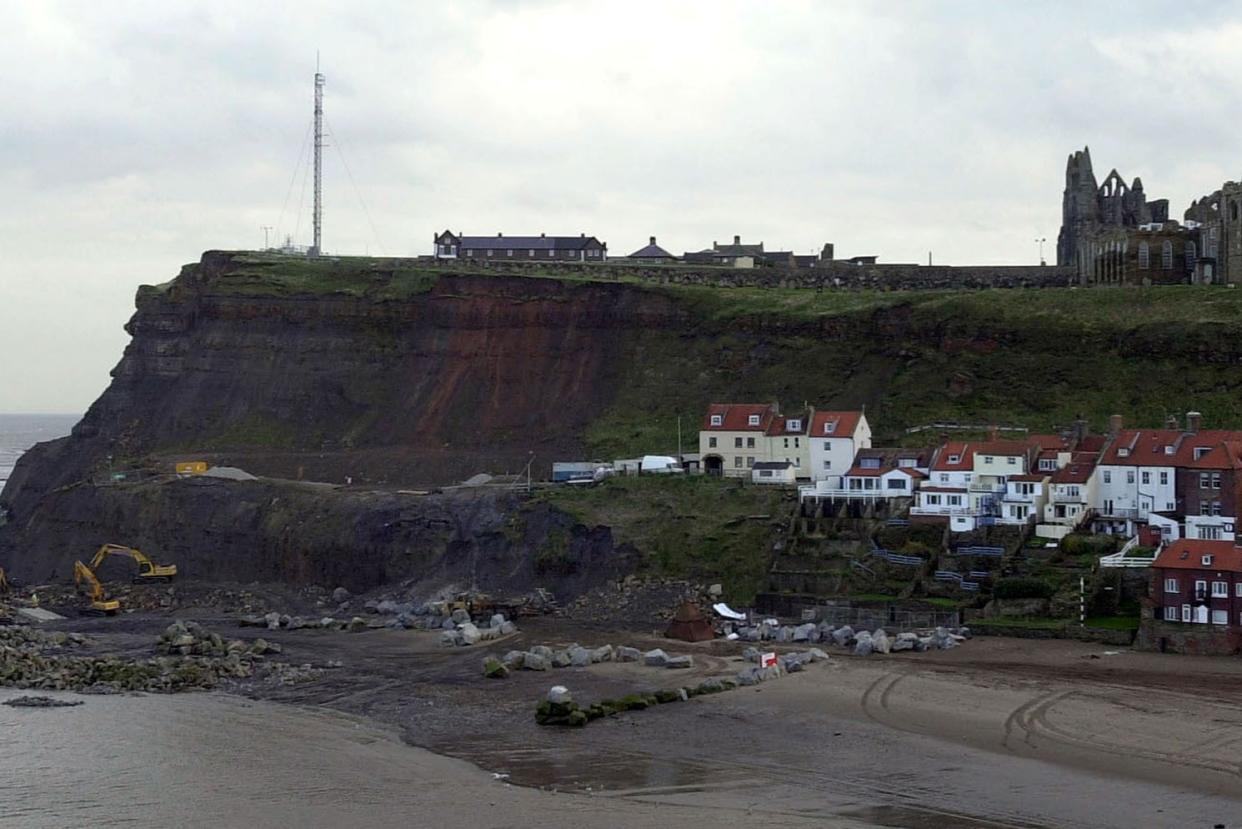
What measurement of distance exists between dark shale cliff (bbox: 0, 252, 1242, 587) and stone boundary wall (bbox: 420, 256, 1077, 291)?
4.25 meters

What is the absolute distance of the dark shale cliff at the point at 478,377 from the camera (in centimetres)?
8562

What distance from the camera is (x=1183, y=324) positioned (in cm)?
8750

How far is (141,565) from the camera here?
280 feet

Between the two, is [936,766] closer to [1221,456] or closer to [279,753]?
[279,753]

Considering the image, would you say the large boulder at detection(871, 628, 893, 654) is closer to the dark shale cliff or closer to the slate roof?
the dark shale cliff

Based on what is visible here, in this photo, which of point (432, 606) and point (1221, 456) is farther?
point (432, 606)

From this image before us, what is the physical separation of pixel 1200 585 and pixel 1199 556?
1.01m

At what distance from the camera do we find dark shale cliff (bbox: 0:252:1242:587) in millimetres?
85625

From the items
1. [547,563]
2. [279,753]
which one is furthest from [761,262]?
[279,753]

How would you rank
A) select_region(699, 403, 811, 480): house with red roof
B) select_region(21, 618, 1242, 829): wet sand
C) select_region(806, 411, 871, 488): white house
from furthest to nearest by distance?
1. select_region(699, 403, 811, 480): house with red roof
2. select_region(806, 411, 871, 488): white house
3. select_region(21, 618, 1242, 829): wet sand

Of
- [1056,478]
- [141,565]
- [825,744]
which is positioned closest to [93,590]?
[141,565]

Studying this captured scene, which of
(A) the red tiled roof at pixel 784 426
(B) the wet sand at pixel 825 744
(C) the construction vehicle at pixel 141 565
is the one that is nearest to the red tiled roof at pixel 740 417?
(A) the red tiled roof at pixel 784 426

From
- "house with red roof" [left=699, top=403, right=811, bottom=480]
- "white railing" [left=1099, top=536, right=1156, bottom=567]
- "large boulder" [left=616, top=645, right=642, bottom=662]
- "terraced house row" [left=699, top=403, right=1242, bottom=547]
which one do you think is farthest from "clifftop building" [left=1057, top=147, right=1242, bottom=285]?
"large boulder" [left=616, top=645, right=642, bottom=662]

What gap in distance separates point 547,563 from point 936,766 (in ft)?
111
